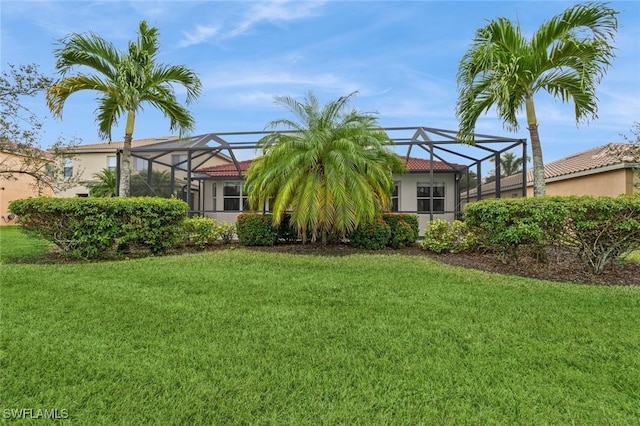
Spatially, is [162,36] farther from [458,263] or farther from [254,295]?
[458,263]

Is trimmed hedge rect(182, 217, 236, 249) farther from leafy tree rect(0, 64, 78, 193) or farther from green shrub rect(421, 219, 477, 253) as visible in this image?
green shrub rect(421, 219, 477, 253)

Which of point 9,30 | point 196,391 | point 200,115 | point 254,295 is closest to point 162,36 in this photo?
point 200,115

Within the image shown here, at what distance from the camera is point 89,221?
26.0 feet

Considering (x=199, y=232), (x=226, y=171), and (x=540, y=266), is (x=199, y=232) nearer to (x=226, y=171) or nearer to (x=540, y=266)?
(x=226, y=171)

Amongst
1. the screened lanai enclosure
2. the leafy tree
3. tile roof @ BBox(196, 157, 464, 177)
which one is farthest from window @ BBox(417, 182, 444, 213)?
the leafy tree

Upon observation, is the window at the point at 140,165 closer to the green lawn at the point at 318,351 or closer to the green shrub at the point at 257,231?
the green shrub at the point at 257,231

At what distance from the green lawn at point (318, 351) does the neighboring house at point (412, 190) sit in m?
9.96

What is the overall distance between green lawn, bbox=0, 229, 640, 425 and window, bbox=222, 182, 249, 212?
1105 centimetres

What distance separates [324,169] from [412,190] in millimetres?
8111

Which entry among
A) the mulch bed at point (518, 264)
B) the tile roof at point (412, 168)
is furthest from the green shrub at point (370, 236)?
the tile roof at point (412, 168)

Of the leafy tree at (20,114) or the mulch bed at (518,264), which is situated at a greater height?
the leafy tree at (20,114)

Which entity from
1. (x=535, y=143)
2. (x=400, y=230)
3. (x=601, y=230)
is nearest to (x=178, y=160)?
(x=400, y=230)

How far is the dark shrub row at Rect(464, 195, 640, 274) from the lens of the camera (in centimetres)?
643

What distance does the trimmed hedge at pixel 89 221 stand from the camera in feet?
25.6
